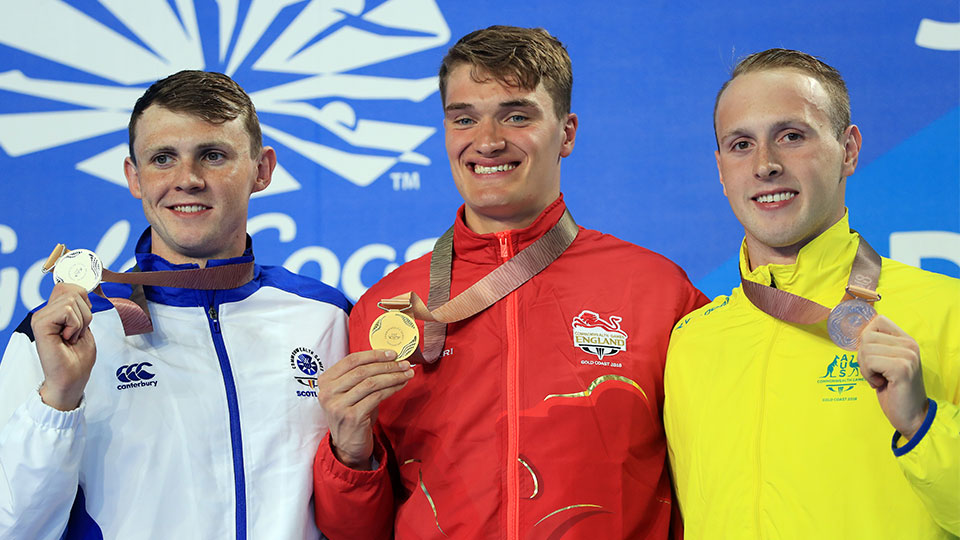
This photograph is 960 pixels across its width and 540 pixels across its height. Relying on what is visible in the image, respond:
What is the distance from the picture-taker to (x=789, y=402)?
65.7 inches

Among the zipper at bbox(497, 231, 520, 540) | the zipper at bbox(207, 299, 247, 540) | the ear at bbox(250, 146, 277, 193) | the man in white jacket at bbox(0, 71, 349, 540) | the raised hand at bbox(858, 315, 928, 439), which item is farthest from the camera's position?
the ear at bbox(250, 146, 277, 193)

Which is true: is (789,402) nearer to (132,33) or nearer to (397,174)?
(397,174)

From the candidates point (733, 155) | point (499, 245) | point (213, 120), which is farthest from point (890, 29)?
point (213, 120)

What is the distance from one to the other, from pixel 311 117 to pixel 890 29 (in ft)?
8.08

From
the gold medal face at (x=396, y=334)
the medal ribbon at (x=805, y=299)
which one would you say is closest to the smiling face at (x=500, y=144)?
the gold medal face at (x=396, y=334)

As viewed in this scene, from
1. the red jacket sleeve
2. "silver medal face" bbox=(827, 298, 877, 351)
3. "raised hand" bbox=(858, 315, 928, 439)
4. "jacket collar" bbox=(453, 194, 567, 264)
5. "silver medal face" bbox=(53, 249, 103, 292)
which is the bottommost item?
the red jacket sleeve

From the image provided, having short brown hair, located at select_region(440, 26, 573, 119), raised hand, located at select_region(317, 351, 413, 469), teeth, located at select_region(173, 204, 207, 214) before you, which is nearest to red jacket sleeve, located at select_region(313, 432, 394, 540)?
raised hand, located at select_region(317, 351, 413, 469)

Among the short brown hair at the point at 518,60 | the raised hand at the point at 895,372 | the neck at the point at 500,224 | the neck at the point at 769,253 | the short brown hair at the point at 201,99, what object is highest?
the short brown hair at the point at 518,60

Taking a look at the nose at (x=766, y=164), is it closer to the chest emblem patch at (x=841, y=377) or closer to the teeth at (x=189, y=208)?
the chest emblem patch at (x=841, y=377)

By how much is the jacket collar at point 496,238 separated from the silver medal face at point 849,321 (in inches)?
31.3

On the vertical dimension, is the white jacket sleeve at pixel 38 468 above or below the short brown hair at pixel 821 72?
below

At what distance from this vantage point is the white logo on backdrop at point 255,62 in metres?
3.59

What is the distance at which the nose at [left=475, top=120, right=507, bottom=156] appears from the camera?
209 centimetres

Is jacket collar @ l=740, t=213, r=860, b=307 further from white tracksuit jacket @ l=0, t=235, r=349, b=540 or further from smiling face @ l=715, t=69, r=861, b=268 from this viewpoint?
white tracksuit jacket @ l=0, t=235, r=349, b=540
